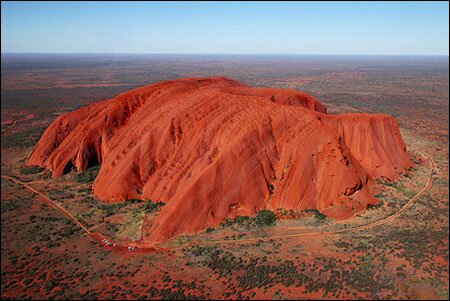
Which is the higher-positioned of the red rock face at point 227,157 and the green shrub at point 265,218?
the red rock face at point 227,157

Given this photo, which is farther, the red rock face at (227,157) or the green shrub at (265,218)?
the red rock face at (227,157)

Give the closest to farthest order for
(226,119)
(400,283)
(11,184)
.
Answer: (400,283) < (226,119) < (11,184)

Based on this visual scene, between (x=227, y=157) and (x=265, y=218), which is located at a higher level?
(x=227, y=157)

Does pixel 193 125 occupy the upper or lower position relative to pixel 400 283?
upper

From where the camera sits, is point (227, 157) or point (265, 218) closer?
point (265, 218)

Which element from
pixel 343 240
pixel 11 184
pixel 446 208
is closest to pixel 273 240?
pixel 343 240

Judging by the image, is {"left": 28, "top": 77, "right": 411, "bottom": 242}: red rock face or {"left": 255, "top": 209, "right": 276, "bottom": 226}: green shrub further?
{"left": 28, "top": 77, "right": 411, "bottom": 242}: red rock face

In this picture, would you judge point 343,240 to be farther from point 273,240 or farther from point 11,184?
point 11,184

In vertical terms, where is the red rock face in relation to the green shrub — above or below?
above
